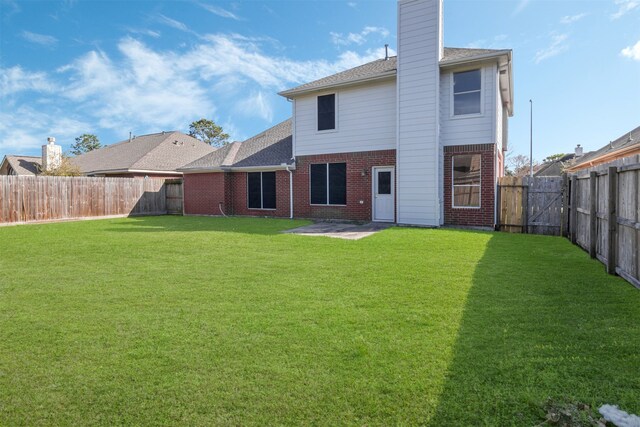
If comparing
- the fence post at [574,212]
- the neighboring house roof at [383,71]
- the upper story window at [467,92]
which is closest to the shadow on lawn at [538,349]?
the fence post at [574,212]

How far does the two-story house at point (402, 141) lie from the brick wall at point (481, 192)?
0.03m

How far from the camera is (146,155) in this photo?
23.8 metres

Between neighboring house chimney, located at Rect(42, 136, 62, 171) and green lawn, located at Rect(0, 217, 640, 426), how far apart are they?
24555 mm

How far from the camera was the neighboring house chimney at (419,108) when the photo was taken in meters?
12.1

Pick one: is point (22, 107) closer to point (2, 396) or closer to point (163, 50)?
point (163, 50)

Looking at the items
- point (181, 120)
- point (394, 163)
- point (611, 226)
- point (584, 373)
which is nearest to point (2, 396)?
point (584, 373)

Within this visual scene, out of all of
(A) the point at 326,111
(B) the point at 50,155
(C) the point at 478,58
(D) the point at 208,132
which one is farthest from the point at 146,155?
(D) the point at 208,132

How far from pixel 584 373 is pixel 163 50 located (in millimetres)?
21034

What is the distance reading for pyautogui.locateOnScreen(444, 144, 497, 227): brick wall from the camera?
38.3 feet

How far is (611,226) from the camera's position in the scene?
5.80 meters

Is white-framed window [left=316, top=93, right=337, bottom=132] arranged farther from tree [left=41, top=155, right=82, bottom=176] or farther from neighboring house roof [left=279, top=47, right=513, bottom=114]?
tree [left=41, top=155, right=82, bottom=176]

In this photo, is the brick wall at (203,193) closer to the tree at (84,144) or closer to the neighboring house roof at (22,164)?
the neighboring house roof at (22,164)

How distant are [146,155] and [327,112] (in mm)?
14319

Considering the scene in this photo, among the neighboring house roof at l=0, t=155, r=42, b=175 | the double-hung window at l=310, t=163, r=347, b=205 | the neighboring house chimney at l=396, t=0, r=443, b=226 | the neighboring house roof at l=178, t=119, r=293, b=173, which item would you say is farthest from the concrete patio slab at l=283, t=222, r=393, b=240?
the neighboring house roof at l=0, t=155, r=42, b=175
